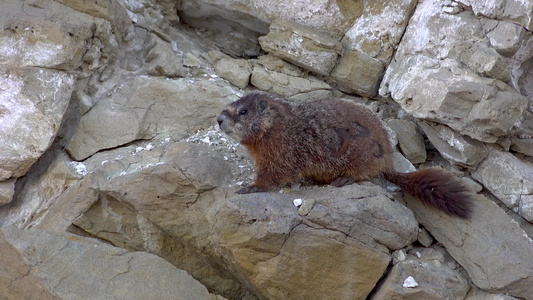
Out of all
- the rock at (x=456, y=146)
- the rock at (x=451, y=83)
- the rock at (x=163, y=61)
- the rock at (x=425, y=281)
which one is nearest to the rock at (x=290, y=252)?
the rock at (x=425, y=281)

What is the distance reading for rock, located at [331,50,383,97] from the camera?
6277 millimetres

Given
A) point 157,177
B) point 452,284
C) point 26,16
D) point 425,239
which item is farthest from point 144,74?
point 452,284

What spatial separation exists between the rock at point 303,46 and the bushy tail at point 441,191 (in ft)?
6.67

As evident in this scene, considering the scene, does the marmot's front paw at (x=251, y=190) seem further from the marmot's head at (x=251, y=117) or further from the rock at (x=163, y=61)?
the rock at (x=163, y=61)

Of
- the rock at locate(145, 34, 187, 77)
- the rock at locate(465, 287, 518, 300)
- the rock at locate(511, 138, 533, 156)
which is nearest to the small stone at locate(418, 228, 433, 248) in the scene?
the rock at locate(465, 287, 518, 300)

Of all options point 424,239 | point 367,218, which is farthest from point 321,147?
point 424,239

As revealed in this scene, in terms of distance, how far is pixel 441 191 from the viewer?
4766mm

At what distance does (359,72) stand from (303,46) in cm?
79

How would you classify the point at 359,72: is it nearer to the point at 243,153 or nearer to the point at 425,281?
the point at 243,153

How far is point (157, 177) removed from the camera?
4.90 meters

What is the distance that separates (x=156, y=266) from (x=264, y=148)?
1613 millimetres

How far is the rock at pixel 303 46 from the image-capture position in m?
6.25

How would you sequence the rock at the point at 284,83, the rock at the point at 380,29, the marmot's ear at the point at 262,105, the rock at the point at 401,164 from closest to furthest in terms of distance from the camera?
the marmot's ear at the point at 262,105
the rock at the point at 401,164
the rock at the point at 380,29
the rock at the point at 284,83

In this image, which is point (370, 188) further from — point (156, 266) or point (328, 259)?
point (156, 266)
